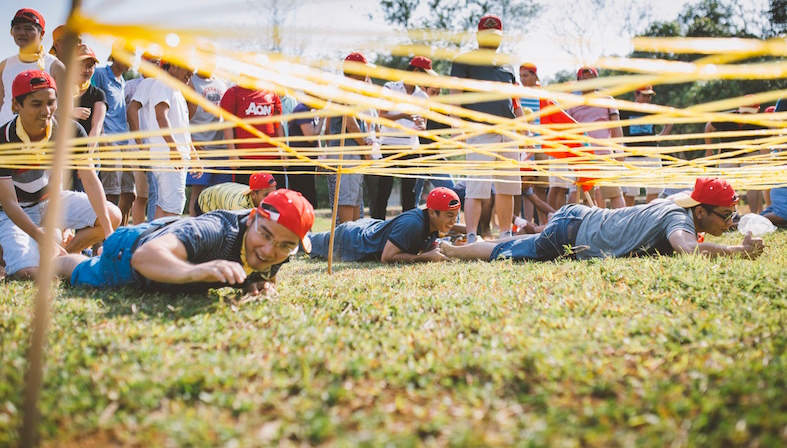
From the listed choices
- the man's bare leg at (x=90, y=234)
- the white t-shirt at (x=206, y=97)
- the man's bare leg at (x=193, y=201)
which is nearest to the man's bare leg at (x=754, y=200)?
the white t-shirt at (x=206, y=97)

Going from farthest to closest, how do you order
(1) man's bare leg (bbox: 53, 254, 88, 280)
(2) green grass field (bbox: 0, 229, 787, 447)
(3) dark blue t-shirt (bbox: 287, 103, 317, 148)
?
(3) dark blue t-shirt (bbox: 287, 103, 317, 148), (1) man's bare leg (bbox: 53, 254, 88, 280), (2) green grass field (bbox: 0, 229, 787, 447)

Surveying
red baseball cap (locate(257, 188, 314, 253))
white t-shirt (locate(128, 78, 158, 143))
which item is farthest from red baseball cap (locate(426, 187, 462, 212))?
white t-shirt (locate(128, 78, 158, 143))

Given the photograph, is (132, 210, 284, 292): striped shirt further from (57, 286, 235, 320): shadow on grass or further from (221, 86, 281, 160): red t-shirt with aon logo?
(221, 86, 281, 160): red t-shirt with aon logo

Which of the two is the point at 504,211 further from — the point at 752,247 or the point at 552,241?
the point at 752,247

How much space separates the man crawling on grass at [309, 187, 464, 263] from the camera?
5008 mm

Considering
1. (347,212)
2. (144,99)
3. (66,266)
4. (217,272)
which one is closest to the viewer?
(217,272)

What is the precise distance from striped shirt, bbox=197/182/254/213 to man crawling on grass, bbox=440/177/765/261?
77.5 inches

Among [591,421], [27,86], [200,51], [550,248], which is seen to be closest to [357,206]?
[550,248]

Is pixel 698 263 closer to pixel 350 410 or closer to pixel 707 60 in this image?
pixel 707 60

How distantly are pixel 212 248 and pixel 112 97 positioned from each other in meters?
3.32

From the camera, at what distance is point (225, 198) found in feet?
17.3

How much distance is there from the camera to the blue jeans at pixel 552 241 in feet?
15.3

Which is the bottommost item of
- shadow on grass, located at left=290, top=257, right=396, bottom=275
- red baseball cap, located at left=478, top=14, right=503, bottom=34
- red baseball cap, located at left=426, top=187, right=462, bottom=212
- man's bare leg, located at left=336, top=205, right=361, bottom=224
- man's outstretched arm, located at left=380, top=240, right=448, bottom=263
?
shadow on grass, located at left=290, top=257, right=396, bottom=275

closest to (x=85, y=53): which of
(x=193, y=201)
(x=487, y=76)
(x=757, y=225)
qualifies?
(x=193, y=201)
